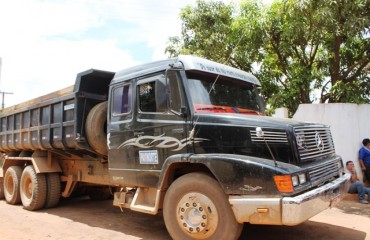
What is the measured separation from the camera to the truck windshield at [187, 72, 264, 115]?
16.0 feet

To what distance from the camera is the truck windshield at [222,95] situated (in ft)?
16.0

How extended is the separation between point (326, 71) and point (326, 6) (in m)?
3.52

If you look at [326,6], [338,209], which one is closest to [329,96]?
[326,6]

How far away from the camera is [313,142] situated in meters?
4.61

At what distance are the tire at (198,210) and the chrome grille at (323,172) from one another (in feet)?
3.36

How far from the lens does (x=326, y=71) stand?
438 inches

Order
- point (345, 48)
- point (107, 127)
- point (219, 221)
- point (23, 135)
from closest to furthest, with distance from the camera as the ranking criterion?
point (219, 221) → point (107, 127) → point (23, 135) → point (345, 48)

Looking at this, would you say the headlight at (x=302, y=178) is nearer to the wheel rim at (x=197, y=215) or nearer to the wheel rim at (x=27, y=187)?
the wheel rim at (x=197, y=215)

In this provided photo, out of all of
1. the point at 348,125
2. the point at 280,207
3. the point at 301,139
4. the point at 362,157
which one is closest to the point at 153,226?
the point at 280,207

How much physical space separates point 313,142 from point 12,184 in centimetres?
699

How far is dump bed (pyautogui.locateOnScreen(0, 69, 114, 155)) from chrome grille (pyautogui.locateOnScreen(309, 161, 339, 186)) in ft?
11.9

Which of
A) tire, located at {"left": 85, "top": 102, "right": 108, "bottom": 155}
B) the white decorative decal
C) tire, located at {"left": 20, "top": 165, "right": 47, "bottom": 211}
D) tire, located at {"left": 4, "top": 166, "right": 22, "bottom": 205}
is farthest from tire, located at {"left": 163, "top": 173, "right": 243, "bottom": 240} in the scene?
tire, located at {"left": 4, "top": 166, "right": 22, "bottom": 205}

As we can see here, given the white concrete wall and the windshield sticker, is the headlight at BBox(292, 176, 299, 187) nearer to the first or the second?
the windshield sticker

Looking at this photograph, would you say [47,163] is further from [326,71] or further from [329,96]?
[326,71]
